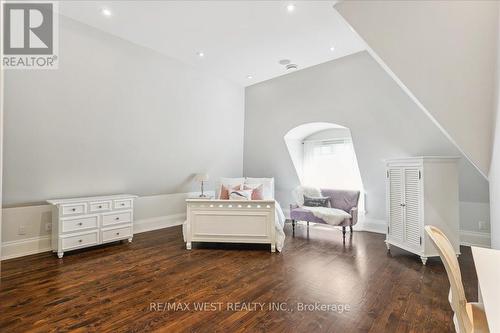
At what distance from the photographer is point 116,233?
155 inches

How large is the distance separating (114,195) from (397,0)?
4688 millimetres

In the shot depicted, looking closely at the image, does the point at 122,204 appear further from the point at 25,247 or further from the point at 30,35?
the point at 30,35

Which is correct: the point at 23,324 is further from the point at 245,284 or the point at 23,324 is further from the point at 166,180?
the point at 166,180

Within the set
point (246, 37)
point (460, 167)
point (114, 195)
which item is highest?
point (246, 37)

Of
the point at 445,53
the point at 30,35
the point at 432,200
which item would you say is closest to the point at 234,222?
the point at 432,200

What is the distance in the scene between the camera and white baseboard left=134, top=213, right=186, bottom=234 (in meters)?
4.70

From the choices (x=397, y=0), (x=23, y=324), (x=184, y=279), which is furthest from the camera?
(x=184, y=279)

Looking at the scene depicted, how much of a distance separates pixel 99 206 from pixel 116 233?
0.52 meters

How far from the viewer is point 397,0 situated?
8.59ft

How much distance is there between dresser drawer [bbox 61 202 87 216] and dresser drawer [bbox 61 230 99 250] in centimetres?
33

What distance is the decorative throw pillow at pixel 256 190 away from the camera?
4797 millimetres

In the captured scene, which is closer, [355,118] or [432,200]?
[432,200]

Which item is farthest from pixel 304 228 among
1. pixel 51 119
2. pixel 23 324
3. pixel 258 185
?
pixel 51 119

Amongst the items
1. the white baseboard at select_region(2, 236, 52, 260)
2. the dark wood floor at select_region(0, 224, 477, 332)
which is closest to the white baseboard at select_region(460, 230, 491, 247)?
the dark wood floor at select_region(0, 224, 477, 332)
